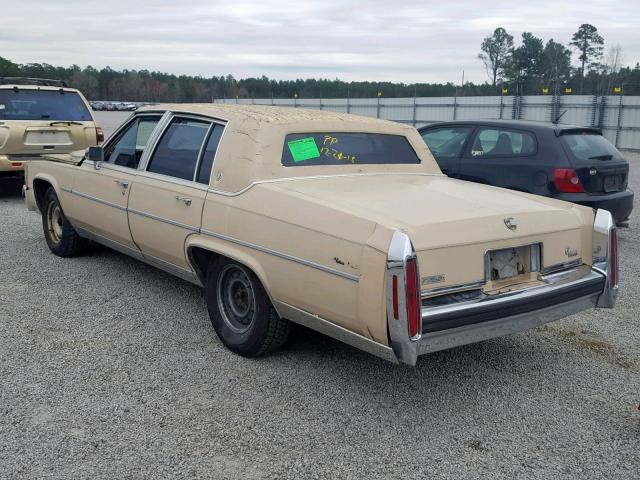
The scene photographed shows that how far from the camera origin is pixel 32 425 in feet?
10.7

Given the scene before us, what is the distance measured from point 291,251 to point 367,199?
57 centimetres

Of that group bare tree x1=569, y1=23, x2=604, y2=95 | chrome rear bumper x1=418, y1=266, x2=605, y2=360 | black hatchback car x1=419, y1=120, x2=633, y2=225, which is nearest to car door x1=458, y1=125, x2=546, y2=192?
black hatchback car x1=419, y1=120, x2=633, y2=225

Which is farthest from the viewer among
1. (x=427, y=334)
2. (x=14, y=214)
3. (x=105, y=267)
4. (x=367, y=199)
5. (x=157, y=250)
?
(x=14, y=214)

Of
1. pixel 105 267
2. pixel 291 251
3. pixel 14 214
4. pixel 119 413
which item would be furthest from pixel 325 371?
pixel 14 214

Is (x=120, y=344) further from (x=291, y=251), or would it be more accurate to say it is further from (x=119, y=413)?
(x=291, y=251)

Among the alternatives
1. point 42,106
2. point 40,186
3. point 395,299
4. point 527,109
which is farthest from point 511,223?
point 527,109

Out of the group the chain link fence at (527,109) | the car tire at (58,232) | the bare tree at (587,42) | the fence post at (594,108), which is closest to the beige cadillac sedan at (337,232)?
the car tire at (58,232)

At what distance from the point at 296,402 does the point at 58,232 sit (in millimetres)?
4069

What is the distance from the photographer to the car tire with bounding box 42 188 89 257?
20.8 feet

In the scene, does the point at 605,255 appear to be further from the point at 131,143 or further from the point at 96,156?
the point at 96,156

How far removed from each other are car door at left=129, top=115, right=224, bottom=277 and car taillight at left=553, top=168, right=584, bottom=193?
162 inches

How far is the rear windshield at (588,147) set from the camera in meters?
7.18

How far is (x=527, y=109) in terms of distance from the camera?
88.2 feet

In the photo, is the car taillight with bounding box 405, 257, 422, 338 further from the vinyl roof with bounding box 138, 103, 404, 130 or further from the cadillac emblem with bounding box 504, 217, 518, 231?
the vinyl roof with bounding box 138, 103, 404, 130
